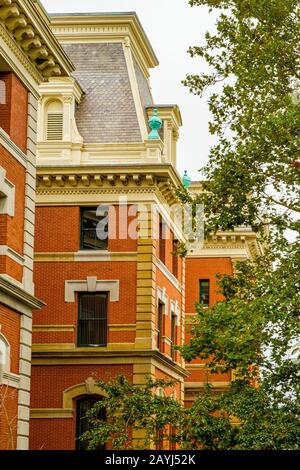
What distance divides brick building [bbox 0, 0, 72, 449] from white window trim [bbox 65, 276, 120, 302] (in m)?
11.8

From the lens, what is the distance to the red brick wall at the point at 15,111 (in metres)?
29.8

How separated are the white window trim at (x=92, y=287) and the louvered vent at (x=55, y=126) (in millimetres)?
5767

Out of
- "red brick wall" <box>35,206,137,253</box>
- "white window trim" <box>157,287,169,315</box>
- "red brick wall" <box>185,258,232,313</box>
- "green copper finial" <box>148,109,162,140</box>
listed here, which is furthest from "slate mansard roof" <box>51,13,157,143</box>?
"red brick wall" <box>185,258,232,313</box>

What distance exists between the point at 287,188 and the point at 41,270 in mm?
15365

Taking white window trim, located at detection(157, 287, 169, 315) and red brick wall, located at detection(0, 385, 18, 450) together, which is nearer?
red brick wall, located at detection(0, 385, 18, 450)

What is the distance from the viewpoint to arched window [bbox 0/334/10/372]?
92.8 ft

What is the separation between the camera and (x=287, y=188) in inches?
1194

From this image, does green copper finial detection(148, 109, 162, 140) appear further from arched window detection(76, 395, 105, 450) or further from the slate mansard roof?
arched window detection(76, 395, 105, 450)

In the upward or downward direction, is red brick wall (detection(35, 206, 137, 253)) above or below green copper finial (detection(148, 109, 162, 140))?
below

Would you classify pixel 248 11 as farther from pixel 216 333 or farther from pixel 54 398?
pixel 54 398

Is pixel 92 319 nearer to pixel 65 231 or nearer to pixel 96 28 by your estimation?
pixel 65 231

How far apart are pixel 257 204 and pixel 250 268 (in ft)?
7.38

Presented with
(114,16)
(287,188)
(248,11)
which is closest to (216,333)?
(287,188)

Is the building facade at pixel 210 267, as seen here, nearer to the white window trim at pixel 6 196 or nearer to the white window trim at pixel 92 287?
the white window trim at pixel 92 287
